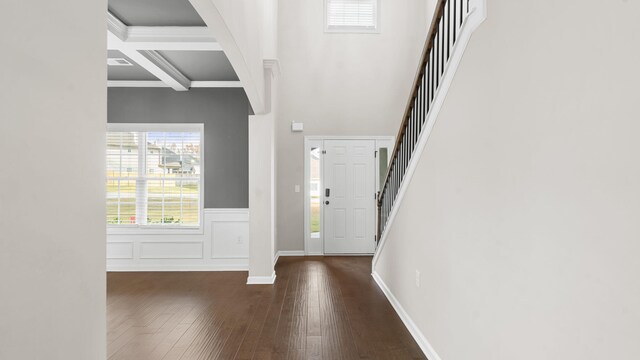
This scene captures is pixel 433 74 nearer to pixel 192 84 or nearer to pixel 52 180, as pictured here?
pixel 52 180

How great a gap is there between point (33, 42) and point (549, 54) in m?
1.59

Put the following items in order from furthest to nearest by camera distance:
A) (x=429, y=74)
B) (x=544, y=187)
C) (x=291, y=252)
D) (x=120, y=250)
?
(x=291, y=252)
(x=120, y=250)
(x=429, y=74)
(x=544, y=187)

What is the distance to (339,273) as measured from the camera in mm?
5348

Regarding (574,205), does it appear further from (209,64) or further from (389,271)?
(209,64)

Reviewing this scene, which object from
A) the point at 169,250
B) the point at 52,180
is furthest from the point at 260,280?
the point at 52,180

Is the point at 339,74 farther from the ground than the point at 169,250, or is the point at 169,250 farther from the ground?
the point at 339,74

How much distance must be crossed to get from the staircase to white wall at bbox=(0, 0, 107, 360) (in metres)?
1.85

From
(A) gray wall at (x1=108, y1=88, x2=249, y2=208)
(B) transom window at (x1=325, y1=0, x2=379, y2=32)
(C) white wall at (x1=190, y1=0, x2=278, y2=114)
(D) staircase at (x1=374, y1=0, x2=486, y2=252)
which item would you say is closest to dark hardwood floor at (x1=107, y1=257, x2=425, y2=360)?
(D) staircase at (x1=374, y1=0, x2=486, y2=252)

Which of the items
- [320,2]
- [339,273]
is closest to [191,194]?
[339,273]

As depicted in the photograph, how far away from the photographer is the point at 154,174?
5.70 metres

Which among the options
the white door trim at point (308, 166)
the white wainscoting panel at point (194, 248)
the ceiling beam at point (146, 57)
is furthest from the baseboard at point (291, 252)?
the ceiling beam at point (146, 57)

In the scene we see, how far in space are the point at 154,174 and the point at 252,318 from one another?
3.14 m

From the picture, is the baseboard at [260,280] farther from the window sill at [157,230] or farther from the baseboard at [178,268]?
the window sill at [157,230]

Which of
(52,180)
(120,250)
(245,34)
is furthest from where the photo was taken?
(120,250)
